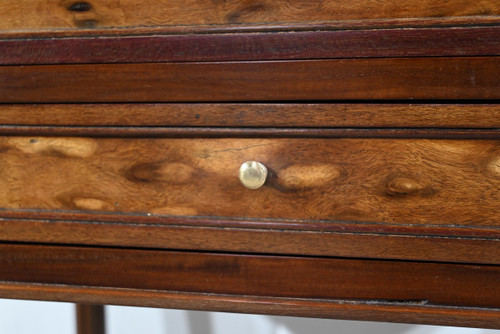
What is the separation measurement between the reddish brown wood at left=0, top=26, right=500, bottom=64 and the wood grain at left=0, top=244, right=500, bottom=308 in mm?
186

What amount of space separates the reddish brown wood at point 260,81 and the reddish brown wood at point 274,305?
0.62 feet

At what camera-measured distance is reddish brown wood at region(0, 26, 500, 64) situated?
0.50 meters

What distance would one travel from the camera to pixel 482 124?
0.50 meters

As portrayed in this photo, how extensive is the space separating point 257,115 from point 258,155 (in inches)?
1.5

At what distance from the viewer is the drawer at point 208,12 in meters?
0.50

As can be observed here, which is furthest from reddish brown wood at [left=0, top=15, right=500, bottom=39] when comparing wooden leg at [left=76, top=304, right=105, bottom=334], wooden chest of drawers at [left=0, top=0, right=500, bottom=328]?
wooden leg at [left=76, top=304, right=105, bottom=334]

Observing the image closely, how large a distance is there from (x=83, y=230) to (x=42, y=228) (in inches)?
1.7

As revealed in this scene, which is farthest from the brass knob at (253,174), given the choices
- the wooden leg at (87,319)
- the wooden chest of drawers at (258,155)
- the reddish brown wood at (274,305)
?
the wooden leg at (87,319)

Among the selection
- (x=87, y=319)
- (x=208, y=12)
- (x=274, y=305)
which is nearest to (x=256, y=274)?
(x=274, y=305)

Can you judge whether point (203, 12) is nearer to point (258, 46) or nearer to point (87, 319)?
point (258, 46)

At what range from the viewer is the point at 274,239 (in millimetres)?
553

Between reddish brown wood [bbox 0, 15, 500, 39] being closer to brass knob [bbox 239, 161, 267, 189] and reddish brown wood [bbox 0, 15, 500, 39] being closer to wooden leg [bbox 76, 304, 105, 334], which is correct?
brass knob [bbox 239, 161, 267, 189]

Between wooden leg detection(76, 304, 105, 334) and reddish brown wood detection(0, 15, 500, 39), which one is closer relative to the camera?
reddish brown wood detection(0, 15, 500, 39)

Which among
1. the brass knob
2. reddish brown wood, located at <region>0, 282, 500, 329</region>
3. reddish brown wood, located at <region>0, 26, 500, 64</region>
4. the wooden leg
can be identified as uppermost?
reddish brown wood, located at <region>0, 26, 500, 64</region>
